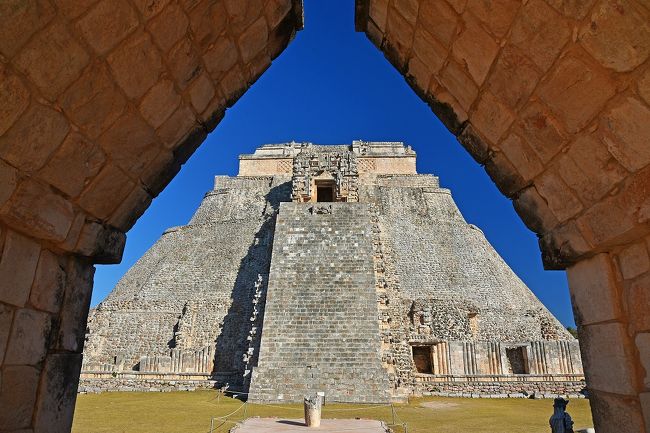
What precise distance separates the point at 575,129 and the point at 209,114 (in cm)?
249

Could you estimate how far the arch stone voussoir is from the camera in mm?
2031

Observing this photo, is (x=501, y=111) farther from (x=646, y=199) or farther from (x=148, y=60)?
(x=148, y=60)

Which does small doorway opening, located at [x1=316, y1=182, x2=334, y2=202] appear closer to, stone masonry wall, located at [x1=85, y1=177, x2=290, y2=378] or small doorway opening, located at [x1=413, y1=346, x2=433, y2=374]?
stone masonry wall, located at [x1=85, y1=177, x2=290, y2=378]

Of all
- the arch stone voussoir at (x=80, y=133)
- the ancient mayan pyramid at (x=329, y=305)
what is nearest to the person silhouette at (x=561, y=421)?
the ancient mayan pyramid at (x=329, y=305)

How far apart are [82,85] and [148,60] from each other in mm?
423

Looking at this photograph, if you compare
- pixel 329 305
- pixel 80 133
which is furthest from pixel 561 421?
pixel 329 305

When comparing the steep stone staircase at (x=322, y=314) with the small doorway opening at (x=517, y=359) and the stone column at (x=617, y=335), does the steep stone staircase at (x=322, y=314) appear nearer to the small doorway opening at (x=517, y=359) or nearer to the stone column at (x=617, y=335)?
the small doorway opening at (x=517, y=359)

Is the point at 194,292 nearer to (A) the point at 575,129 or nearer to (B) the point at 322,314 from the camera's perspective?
(B) the point at 322,314

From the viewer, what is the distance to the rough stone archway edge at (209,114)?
1994mm

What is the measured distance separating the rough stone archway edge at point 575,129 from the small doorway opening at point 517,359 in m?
16.0

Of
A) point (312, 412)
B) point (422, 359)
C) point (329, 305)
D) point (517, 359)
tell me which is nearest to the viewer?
point (312, 412)

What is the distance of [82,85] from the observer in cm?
224

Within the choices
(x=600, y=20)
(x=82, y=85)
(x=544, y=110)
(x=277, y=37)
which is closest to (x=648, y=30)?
(x=600, y=20)

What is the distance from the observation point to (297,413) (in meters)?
10.1
